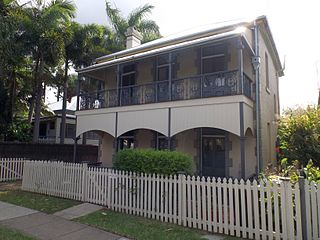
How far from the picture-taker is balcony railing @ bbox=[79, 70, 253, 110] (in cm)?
1005

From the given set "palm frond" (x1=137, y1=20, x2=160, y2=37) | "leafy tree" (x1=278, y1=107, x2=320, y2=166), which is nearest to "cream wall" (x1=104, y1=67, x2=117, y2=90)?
"leafy tree" (x1=278, y1=107, x2=320, y2=166)

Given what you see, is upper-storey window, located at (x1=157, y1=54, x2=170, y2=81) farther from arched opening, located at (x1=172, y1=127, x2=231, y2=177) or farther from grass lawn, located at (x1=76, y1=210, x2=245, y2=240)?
grass lawn, located at (x1=76, y1=210, x2=245, y2=240)

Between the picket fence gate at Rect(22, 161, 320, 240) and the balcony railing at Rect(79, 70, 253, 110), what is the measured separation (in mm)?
4297

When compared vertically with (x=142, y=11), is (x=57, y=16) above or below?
below

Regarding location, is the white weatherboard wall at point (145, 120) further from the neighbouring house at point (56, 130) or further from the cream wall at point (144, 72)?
the neighbouring house at point (56, 130)

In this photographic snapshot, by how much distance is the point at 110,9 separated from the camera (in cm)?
2725

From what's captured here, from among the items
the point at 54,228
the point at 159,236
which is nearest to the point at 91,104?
the point at 54,228

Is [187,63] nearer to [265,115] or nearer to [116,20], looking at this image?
[265,115]

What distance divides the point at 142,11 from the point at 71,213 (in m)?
23.9

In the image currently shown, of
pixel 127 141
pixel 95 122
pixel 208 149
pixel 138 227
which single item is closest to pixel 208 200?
pixel 138 227

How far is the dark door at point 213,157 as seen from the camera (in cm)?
1173

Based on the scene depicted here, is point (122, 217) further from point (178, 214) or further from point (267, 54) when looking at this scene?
point (267, 54)

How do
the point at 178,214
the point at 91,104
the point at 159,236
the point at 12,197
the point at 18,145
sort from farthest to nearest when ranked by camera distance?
the point at 18,145
the point at 91,104
the point at 12,197
the point at 178,214
the point at 159,236

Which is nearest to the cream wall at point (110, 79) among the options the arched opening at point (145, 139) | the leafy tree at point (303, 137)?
the arched opening at point (145, 139)
